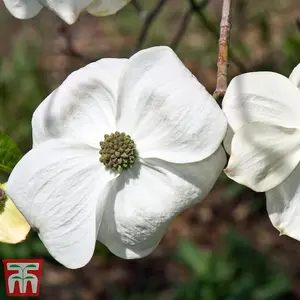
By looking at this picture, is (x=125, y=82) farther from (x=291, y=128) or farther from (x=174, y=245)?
(x=174, y=245)

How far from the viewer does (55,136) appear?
2.64ft

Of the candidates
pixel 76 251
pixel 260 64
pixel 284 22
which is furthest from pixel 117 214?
pixel 284 22

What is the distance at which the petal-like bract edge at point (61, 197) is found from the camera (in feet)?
2.53

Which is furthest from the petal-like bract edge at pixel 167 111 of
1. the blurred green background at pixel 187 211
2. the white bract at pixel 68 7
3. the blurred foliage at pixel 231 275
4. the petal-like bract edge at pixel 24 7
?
the blurred foliage at pixel 231 275

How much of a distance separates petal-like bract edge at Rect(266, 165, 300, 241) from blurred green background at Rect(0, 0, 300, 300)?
653 mm

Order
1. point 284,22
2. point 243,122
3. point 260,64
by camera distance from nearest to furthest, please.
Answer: point 243,122 < point 260,64 < point 284,22

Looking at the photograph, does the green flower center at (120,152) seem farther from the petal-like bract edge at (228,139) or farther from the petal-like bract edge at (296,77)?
the petal-like bract edge at (296,77)

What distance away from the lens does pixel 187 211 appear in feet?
7.34

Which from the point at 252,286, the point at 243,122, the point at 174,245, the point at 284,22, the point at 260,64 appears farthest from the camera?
the point at 284,22

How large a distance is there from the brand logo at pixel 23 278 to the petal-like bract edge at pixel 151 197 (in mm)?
210

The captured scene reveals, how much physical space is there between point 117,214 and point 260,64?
1301mm

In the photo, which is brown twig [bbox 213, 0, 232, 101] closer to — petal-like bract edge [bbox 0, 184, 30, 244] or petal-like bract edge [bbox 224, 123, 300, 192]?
petal-like bract edge [bbox 224, 123, 300, 192]

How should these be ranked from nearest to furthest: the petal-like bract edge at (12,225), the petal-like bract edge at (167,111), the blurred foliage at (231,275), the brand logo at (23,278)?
the petal-like bract edge at (167,111), the petal-like bract edge at (12,225), the brand logo at (23,278), the blurred foliage at (231,275)

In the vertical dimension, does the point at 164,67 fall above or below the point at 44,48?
above
